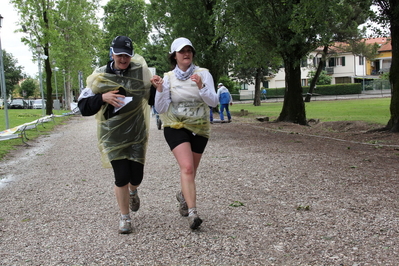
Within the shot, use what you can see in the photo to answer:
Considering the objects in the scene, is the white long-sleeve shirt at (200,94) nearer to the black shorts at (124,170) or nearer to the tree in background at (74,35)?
the black shorts at (124,170)

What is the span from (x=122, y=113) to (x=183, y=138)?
651mm

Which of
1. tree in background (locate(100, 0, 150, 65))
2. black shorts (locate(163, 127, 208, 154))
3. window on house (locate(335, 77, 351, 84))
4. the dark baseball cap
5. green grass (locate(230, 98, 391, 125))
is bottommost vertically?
green grass (locate(230, 98, 391, 125))

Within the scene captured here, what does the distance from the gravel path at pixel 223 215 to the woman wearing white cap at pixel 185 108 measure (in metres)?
0.69

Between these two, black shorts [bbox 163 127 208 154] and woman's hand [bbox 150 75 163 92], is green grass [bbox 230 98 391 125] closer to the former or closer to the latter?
black shorts [bbox 163 127 208 154]

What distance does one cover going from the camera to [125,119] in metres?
4.59

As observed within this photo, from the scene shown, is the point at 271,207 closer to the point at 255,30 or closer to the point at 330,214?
the point at 330,214

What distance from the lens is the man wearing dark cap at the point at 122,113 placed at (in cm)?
447

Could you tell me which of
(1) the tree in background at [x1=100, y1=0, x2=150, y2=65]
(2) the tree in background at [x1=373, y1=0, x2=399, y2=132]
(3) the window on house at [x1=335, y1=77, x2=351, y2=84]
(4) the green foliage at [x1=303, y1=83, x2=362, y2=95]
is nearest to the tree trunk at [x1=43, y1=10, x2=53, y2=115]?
(2) the tree in background at [x1=373, y1=0, x2=399, y2=132]

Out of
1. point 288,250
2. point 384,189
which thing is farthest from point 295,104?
point 288,250

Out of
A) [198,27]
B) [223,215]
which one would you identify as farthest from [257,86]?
[223,215]

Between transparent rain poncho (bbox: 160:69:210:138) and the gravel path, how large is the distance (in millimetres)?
1028

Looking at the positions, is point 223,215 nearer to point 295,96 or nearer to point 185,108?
point 185,108

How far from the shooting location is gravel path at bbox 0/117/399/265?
3914 millimetres

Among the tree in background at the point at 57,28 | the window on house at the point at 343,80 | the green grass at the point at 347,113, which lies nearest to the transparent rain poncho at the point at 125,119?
the green grass at the point at 347,113
